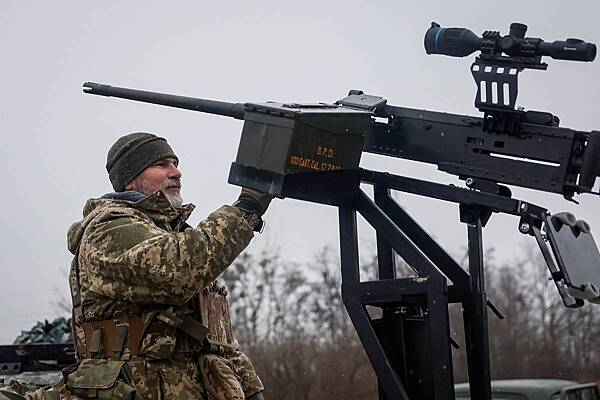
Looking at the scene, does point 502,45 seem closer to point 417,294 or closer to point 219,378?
point 417,294

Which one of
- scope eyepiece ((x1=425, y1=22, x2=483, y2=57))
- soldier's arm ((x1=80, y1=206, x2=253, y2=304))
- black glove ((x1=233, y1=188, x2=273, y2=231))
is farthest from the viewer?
scope eyepiece ((x1=425, y1=22, x2=483, y2=57))

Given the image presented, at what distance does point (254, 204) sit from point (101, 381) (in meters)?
1.01

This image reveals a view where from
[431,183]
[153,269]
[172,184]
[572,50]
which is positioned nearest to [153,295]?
[153,269]

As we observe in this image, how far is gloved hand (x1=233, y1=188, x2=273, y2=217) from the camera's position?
200 inches

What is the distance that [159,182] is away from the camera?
540cm

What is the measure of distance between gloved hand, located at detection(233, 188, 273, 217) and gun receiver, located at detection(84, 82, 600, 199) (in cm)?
5

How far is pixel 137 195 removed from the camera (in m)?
5.27

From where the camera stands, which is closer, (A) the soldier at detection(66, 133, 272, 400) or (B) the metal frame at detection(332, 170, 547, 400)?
(A) the soldier at detection(66, 133, 272, 400)

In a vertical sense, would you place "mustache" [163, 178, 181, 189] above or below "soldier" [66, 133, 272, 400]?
above

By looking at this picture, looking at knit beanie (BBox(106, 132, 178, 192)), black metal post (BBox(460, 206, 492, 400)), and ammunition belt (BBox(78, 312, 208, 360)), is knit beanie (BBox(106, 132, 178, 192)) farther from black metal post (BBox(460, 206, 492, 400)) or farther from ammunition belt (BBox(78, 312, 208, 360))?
black metal post (BBox(460, 206, 492, 400))

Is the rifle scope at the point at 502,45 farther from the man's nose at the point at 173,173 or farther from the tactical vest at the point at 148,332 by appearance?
the tactical vest at the point at 148,332

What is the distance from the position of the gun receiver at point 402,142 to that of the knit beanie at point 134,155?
404mm

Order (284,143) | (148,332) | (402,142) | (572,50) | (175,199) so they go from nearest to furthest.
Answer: (148,332)
(284,143)
(175,199)
(572,50)
(402,142)

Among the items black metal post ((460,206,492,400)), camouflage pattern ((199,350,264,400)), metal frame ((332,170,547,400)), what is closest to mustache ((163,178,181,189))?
camouflage pattern ((199,350,264,400))
